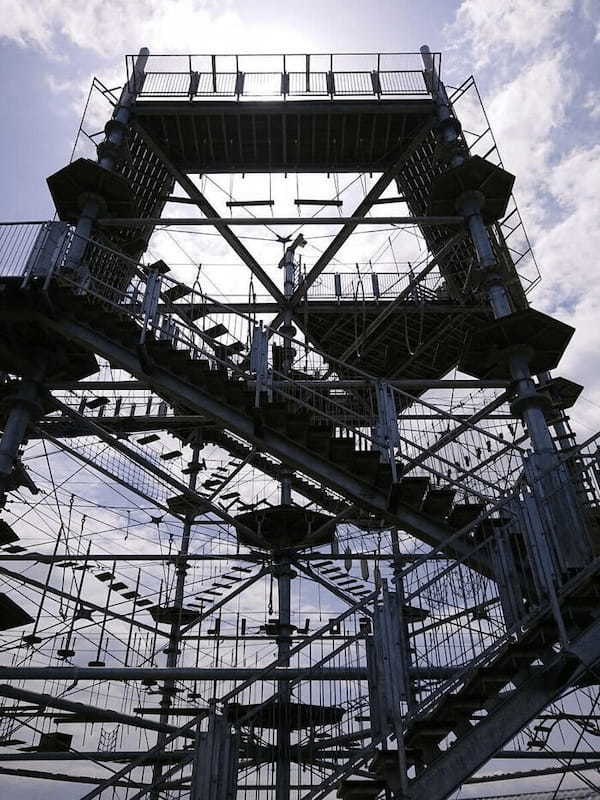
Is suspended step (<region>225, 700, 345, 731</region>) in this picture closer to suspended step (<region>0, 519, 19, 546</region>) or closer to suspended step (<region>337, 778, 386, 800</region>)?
suspended step (<region>337, 778, 386, 800</region>)

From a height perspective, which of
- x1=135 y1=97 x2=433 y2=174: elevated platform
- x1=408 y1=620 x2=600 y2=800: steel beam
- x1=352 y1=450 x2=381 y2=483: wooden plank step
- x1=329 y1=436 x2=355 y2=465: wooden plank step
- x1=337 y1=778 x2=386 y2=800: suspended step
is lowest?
x1=337 y1=778 x2=386 y2=800: suspended step

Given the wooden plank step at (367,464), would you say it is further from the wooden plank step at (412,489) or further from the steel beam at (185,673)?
the steel beam at (185,673)

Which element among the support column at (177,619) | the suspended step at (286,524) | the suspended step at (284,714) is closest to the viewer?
the suspended step at (284,714)

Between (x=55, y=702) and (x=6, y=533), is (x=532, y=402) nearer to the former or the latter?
(x=55, y=702)

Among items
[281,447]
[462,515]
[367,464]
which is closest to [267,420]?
[281,447]

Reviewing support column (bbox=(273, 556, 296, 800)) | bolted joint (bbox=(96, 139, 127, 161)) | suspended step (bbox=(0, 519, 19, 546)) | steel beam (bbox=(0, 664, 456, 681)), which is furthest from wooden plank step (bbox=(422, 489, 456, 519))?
bolted joint (bbox=(96, 139, 127, 161))

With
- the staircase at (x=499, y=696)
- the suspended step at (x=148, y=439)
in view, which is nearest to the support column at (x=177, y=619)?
the suspended step at (x=148, y=439)

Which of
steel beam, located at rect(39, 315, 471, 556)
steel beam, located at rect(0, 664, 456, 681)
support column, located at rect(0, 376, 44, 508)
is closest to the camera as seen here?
steel beam, located at rect(0, 664, 456, 681)

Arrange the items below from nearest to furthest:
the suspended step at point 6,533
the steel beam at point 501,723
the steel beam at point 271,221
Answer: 1. the steel beam at point 501,723
2. the suspended step at point 6,533
3. the steel beam at point 271,221

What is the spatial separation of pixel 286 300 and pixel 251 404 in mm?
9215

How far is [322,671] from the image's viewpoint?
949cm

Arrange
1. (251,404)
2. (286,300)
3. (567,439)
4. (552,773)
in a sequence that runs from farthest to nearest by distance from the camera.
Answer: (286,300)
(567,439)
(552,773)
(251,404)

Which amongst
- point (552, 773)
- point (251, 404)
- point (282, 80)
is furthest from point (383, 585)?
point (282, 80)

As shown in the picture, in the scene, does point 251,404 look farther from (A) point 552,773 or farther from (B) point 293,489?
(A) point 552,773
